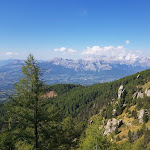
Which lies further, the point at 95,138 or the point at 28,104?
the point at 95,138

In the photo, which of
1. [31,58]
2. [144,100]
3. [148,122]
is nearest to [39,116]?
[31,58]

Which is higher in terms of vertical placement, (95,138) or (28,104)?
(28,104)

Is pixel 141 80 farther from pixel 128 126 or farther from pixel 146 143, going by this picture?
pixel 146 143

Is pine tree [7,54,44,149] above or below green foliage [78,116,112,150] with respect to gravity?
above

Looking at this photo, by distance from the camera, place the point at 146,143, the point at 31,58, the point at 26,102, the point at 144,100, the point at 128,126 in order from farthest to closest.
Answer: the point at 144,100, the point at 128,126, the point at 146,143, the point at 31,58, the point at 26,102

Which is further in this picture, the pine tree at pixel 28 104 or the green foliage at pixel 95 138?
the green foliage at pixel 95 138

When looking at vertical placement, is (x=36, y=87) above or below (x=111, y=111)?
above

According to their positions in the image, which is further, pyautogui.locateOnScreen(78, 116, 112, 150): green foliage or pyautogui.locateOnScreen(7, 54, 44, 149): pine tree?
pyautogui.locateOnScreen(78, 116, 112, 150): green foliage

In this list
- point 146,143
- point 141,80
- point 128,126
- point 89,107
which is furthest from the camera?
point 89,107

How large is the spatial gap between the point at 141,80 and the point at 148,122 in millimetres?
68917

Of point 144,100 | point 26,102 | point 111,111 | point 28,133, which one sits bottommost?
point 111,111

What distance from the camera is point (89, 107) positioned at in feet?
488

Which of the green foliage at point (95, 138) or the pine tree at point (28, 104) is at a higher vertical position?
the pine tree at point (28, 104)

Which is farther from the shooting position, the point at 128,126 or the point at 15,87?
the point at 128,126
